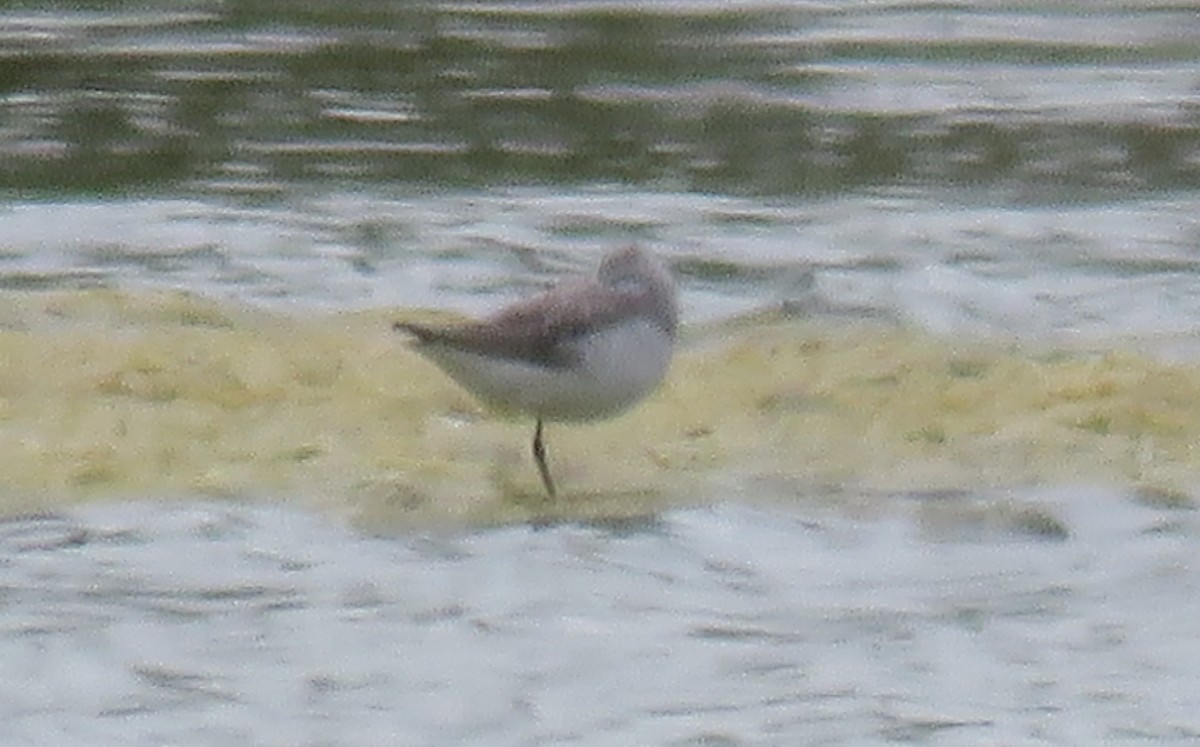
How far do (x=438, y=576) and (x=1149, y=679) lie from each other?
1.47m

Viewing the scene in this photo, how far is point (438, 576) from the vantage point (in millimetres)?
6457

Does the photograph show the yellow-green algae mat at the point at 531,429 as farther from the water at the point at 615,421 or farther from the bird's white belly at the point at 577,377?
the bird's white belly at the point at 577,377

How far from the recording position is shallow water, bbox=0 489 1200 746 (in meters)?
5.68

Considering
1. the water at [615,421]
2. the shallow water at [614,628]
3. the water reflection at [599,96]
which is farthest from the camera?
the water reflection at [599,96]

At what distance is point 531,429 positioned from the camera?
7.36 metres

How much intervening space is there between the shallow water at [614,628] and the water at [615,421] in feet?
0.04

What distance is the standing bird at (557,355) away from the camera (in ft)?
22.1

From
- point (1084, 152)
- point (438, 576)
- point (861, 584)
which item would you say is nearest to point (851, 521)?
point (861, 584)

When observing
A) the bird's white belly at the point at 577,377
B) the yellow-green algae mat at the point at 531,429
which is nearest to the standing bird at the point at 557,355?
the bird's white belly at the point at 577,377

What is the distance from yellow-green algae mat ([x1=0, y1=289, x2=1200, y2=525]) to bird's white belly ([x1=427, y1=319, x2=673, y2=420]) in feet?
0.73

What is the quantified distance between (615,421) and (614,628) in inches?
50.0

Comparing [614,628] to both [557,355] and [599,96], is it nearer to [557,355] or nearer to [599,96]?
[557,355]

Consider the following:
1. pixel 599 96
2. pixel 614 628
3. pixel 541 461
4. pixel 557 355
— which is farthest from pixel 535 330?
pixel 599 96

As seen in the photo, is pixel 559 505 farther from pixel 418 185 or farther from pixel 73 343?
pixel 418 185
